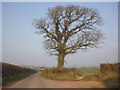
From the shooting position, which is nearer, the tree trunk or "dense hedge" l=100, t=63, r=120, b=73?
"dense hedge" l=100, t=63, r=120, b=73

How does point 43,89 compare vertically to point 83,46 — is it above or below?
below

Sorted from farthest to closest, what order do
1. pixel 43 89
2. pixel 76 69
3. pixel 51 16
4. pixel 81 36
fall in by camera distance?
pixel 51 16, pixel 81 36, pixel 76 69, pixel 43 89

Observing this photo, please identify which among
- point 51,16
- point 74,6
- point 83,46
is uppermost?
point 74,6

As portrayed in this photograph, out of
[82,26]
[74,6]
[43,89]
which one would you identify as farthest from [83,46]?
[43,89]

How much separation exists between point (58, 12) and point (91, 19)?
5436mm

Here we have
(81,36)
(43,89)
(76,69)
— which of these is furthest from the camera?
(81,36)

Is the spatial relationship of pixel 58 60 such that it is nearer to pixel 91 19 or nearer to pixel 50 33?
pixel 50 33

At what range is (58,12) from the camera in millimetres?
22844

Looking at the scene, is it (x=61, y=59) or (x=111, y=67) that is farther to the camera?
(x=61, y=59)

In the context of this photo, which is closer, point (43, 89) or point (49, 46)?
point (43, 89)

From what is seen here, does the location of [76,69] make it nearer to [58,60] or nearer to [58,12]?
[58,60]

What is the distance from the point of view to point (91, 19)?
76.0 feet

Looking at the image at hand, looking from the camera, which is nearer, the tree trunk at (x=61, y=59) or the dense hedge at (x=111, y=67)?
the dense hedge at (x=111, y=67)

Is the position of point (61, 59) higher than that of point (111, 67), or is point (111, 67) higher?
point (61, 59)
